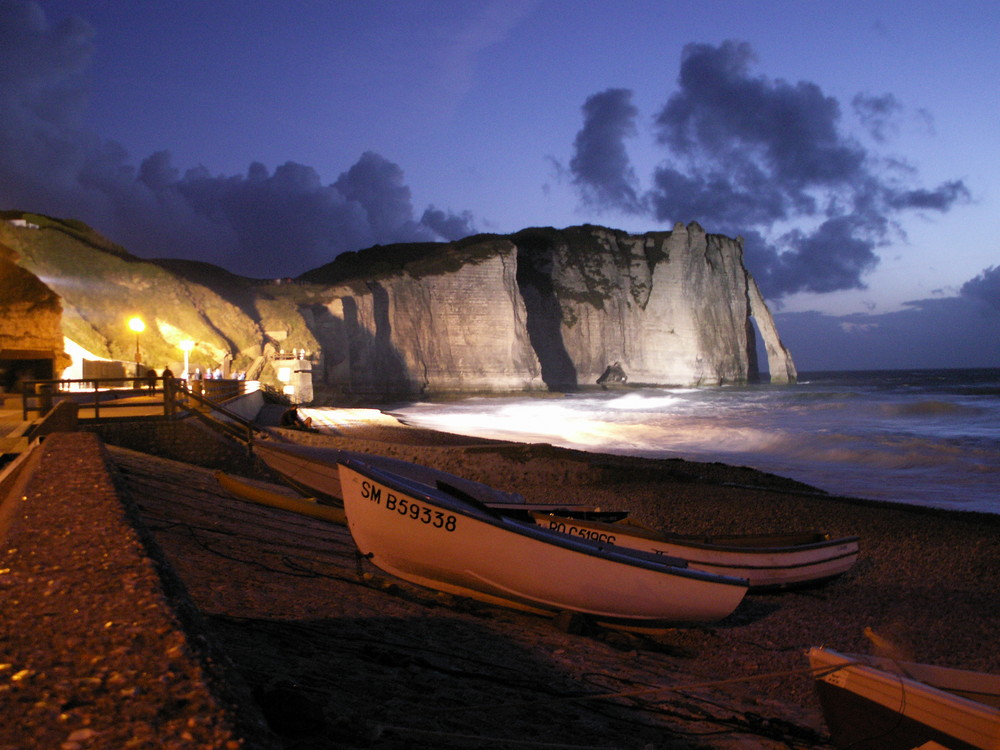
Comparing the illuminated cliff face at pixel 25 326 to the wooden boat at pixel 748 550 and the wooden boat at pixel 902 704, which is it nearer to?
the wooden boat at pixel 748 550

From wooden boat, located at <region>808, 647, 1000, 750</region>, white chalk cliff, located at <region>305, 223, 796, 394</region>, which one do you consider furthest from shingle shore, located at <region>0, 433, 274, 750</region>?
white chalk cliff, located at <region>305, 223, 796, 394</region>

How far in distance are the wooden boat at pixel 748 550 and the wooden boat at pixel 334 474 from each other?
1.14 ft

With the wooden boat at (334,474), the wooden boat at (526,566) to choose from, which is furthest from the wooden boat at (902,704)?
the wooden boat at (334,474)

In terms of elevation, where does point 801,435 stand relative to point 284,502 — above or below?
below

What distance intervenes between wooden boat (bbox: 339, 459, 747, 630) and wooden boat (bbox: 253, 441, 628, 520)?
1521 mm

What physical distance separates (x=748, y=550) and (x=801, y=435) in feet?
63.6

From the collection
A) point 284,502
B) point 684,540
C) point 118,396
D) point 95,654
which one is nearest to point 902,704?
point 95,654

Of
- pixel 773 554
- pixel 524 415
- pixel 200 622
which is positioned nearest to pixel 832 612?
pixel 773 554

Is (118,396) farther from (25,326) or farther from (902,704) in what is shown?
(902,704)

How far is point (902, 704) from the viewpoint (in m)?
2.75

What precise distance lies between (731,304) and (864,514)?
198 ft

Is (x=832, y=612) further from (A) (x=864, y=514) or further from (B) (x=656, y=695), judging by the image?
(A) (x=864, y=514)

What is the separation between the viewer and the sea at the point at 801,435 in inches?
567

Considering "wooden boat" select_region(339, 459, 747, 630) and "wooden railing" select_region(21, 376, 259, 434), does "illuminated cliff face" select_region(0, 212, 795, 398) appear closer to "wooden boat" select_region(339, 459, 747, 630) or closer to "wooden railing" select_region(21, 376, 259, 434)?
"wooden railing" select_region(21, 376, 259, 434)
